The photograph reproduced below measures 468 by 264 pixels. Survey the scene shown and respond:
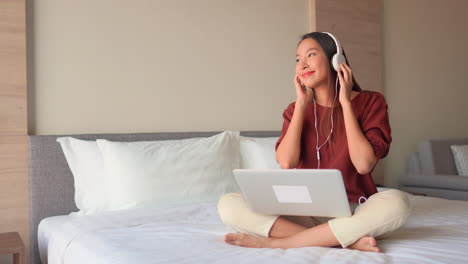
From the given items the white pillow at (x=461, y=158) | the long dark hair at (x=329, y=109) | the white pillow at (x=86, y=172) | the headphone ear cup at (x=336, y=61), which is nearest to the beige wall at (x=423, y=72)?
the white pillow at (x=461, y=158)

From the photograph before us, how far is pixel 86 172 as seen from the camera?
8.36 ft

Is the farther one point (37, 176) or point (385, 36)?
point (385, 36)

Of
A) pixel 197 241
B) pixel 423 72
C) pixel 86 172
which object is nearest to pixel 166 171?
pixel 86 172

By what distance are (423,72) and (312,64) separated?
2.65 meters

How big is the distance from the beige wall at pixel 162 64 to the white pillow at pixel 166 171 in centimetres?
30

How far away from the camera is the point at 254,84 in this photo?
338cm

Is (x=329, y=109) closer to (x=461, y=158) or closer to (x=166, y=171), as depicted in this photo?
(x=166, y=171)

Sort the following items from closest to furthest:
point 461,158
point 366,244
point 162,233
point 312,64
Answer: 1. point 366,244
2. point 162,233
3. point 312,64
4. point 461,158

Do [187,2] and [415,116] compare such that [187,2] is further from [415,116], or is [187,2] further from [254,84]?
[415,116]

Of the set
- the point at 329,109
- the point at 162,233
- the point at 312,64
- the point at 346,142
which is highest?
the point at 312,64

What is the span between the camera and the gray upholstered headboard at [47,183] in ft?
8.30

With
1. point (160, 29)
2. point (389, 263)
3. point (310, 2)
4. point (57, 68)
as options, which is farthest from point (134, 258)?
point (310, 2)

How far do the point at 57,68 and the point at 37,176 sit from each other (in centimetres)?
58

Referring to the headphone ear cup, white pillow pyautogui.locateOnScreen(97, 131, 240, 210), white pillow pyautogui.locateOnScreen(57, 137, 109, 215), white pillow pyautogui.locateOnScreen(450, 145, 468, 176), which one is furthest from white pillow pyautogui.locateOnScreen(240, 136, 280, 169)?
white pillow pyautogui.locateOnScreen(450, 145, 468, 176)
